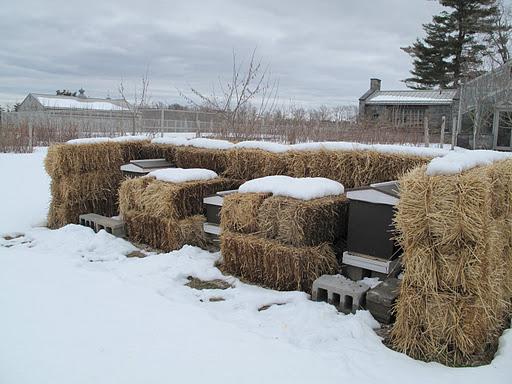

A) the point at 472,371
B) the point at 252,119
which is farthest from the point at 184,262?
the point at 252,119

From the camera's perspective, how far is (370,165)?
409 centimetres

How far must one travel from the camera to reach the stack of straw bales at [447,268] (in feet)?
7.50

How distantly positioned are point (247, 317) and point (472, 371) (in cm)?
136

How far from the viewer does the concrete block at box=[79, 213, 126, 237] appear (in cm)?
478

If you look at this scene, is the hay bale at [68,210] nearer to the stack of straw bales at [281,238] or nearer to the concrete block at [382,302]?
the stack of straw bales at [281,238]

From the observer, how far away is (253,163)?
4.94m

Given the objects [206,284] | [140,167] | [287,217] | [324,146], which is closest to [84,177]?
[140,167]

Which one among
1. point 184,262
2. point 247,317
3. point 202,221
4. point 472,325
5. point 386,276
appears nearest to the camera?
point 472,325

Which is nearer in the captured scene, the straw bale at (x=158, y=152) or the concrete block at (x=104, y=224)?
the concrete block at (x=104, y=224)

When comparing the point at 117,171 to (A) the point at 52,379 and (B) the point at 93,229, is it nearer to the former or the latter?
(B) the point at 93,229

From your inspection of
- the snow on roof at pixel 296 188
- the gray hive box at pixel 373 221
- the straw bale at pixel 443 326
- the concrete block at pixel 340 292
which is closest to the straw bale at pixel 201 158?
the snow on roof at pixel 296 188

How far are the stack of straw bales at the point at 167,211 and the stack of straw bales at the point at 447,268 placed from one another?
2.43 m

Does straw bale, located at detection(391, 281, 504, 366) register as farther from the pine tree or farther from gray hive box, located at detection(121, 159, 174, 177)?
the pine tree

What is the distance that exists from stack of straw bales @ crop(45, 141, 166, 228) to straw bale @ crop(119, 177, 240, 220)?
0.79 metres
